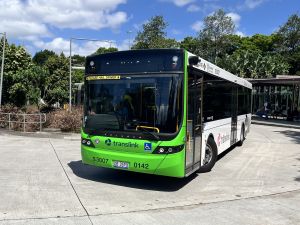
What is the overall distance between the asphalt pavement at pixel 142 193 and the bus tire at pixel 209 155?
1.02 ft

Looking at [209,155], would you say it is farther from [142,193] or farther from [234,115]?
[234,115]

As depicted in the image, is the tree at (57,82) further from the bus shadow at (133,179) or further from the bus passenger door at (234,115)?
the bus shadow at (133,179)

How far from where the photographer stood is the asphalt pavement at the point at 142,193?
635 centimetres

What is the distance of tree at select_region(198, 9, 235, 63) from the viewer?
64.9m

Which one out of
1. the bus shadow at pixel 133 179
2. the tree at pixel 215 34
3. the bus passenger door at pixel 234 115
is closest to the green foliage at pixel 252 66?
the tree at pixel 215 34

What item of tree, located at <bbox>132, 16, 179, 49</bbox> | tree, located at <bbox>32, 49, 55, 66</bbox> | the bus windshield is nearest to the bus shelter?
tree, located at <bbox>132, 16, 179, 49</bbox>

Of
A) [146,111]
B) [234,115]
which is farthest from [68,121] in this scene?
[146,111]

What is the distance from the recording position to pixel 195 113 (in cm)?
861

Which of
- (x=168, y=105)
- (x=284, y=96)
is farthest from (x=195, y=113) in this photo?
(x=284, y=96)

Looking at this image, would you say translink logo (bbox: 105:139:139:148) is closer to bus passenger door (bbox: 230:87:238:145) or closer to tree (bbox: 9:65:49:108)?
bus passenger door (bbox: 230:87:238:145)

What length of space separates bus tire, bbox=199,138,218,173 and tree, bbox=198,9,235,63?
186 ft

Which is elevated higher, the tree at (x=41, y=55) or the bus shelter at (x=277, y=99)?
the tree at (x=41, y=55)

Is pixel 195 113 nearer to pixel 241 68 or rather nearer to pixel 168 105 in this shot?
pixel 168 105

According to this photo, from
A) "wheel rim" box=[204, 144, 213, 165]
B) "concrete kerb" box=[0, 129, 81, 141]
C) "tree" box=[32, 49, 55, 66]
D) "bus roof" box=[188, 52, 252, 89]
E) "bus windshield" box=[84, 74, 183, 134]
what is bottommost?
"concrete kerb" box=[0, 129, 81, 141]
